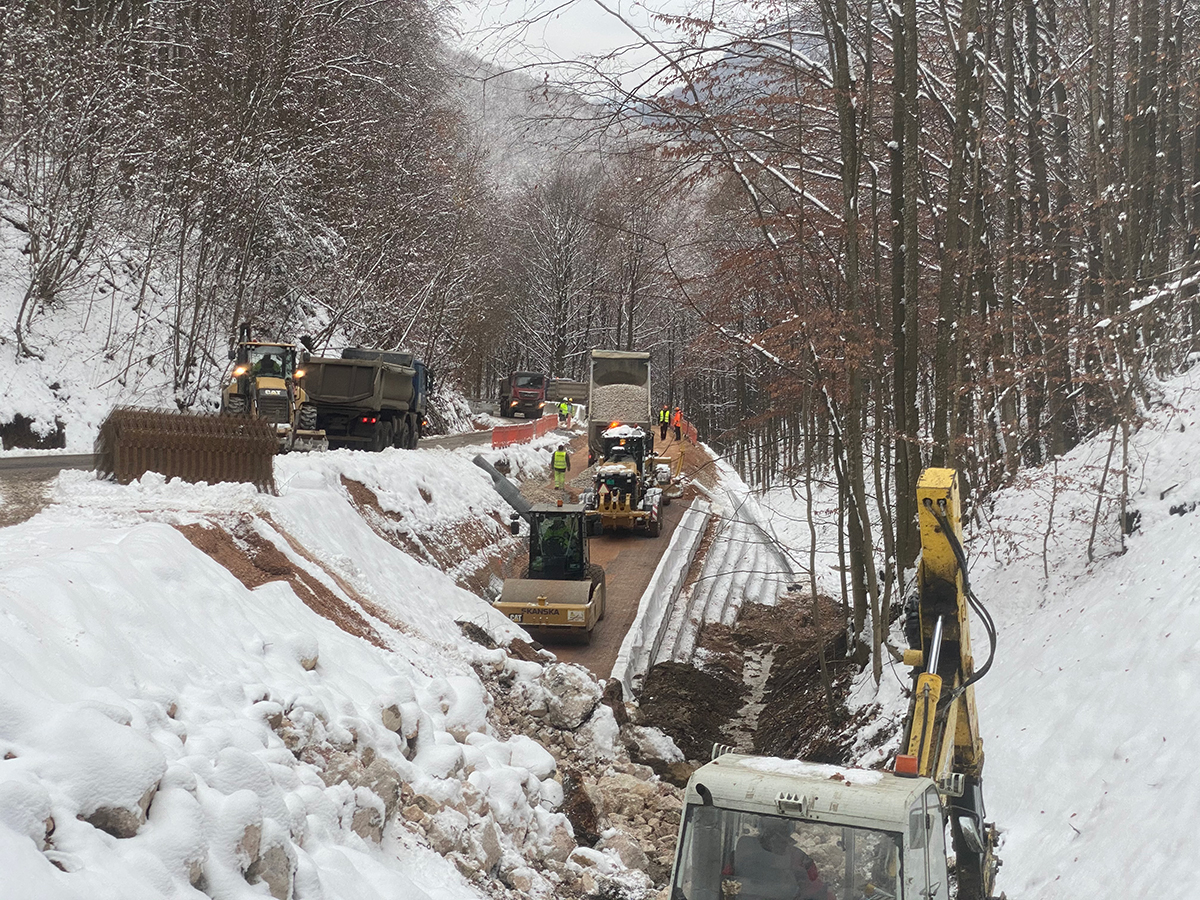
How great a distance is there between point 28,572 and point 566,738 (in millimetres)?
7156

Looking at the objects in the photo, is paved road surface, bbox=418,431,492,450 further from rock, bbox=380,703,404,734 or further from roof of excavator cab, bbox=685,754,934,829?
roof of excavator cab, bbox=685,754,934,829

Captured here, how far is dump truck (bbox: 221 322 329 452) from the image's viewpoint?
24016 millimetres

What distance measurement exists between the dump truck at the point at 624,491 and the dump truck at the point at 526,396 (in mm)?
26946

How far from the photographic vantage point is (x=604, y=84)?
388 inches

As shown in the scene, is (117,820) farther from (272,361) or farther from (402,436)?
(402,436)

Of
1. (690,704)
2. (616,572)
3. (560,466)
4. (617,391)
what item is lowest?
(690,704)

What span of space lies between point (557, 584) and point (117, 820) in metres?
13.9

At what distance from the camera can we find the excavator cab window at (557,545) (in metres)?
20.8

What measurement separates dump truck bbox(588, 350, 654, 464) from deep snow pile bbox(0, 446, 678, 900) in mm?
20577

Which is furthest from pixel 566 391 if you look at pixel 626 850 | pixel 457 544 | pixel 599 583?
pixel 626 850

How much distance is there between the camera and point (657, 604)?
2278cm

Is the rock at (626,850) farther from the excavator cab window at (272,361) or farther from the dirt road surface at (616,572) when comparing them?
the excavator cab window at (272,361)

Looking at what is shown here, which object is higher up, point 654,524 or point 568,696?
point 654,524

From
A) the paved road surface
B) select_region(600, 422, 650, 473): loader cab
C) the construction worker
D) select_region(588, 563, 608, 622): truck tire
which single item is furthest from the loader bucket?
the paved road surface
